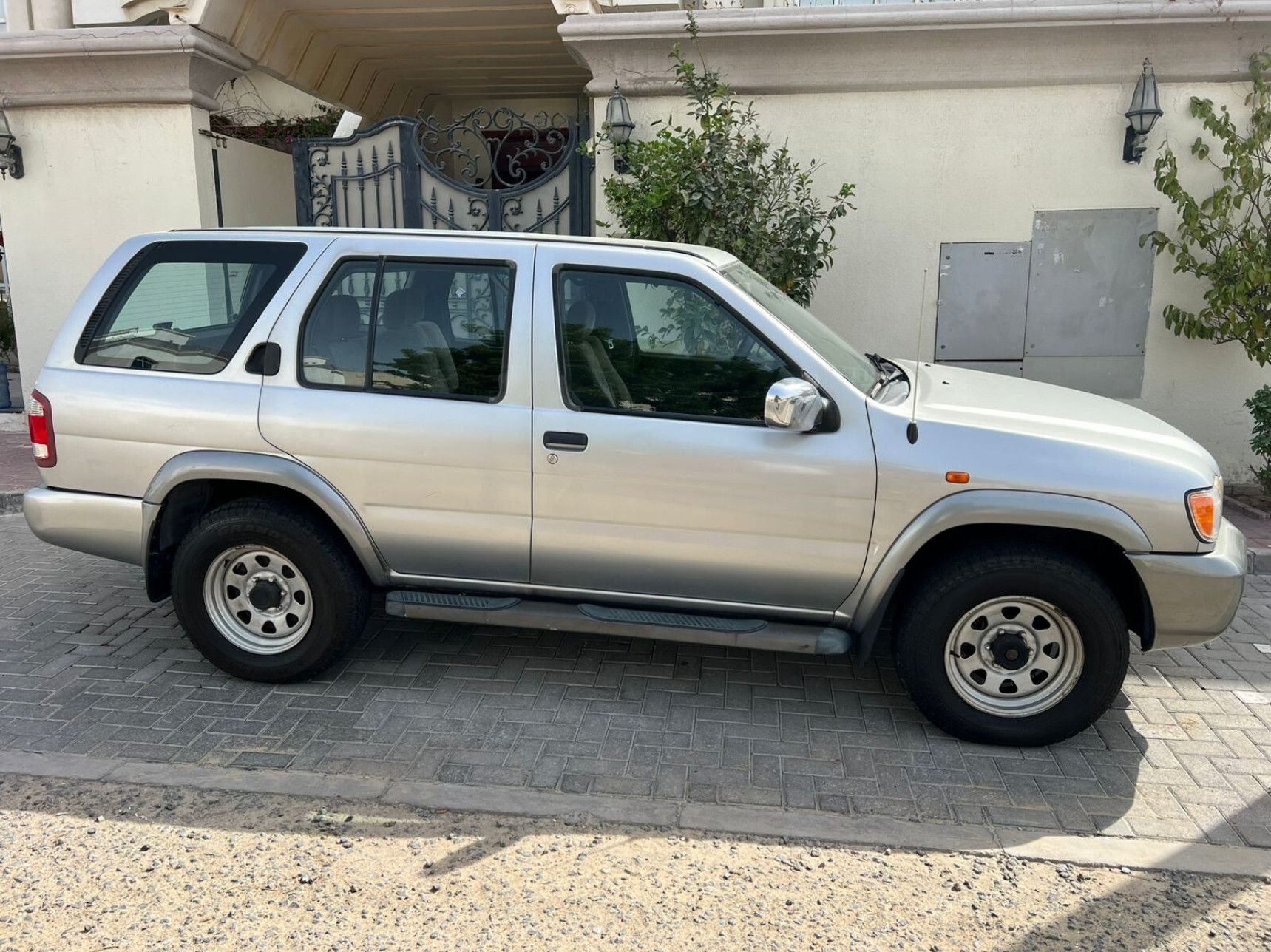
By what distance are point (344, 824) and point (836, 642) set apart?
79.0 inches

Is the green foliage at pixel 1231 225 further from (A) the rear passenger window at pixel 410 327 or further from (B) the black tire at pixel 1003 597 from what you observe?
(A) the rear passenger window at pixel 410 327

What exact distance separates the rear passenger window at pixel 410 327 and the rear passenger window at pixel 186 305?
1.04 ft

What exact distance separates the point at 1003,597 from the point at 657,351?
5.61ft

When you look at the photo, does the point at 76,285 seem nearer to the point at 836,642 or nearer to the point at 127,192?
the point at 127,192

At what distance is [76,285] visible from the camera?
8.79 metres

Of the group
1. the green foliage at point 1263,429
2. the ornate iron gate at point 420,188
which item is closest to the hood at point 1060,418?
the green foliage at point 1263,429

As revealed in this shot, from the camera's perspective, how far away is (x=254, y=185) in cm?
963

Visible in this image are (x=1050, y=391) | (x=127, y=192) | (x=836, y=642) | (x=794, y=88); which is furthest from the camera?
(x=127, y=192)

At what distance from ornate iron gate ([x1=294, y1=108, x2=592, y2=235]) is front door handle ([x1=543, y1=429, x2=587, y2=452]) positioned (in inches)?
185

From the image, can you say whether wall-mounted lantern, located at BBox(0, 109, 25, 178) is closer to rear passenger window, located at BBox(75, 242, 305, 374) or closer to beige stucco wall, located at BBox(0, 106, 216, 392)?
beige stucco wall, located at BBox(0, 106, 216, 392)

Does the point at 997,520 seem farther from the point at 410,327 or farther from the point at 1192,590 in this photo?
the point at 410,327

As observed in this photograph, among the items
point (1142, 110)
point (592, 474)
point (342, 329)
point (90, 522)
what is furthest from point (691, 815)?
point (1142, 110)

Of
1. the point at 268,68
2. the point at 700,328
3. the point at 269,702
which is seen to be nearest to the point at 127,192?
the point at 268,68

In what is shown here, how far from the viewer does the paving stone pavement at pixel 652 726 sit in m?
3.76
